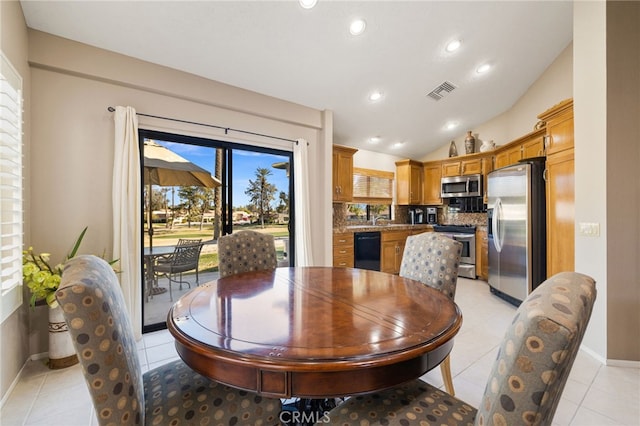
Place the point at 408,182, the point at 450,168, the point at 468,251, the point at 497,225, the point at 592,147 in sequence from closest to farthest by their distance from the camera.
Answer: the point at 592,147 < the point at 497,225 < the point at 468,251 < the point at 450,168 < the point at 408,182

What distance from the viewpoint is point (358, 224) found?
17.9 feet

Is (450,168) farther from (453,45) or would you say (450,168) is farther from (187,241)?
(187,241)

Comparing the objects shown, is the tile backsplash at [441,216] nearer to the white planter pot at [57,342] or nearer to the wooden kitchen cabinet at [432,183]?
the wooden kitchen cabinet at [432,183]

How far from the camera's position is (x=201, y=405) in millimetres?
1025

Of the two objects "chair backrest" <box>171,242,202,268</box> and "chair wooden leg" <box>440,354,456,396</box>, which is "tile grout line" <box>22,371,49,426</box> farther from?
"chair wooden leg" <box>440,354,456,396</box>

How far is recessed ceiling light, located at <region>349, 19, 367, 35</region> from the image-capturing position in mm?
2562

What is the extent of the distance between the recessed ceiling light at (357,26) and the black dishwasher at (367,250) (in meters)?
2.79

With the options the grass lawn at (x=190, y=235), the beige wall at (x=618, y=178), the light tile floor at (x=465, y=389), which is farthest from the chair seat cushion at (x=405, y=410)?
the grass lawn at (x=190, y=235)

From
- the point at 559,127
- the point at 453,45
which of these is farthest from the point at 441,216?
the point at 453,45

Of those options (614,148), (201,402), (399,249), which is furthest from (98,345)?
(399,249)

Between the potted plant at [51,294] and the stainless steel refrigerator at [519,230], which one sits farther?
the stainless steel refrigerator at [519,230]

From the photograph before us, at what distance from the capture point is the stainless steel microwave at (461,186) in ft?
16.4

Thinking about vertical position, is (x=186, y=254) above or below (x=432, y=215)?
below

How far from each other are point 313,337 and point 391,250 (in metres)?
4.23
